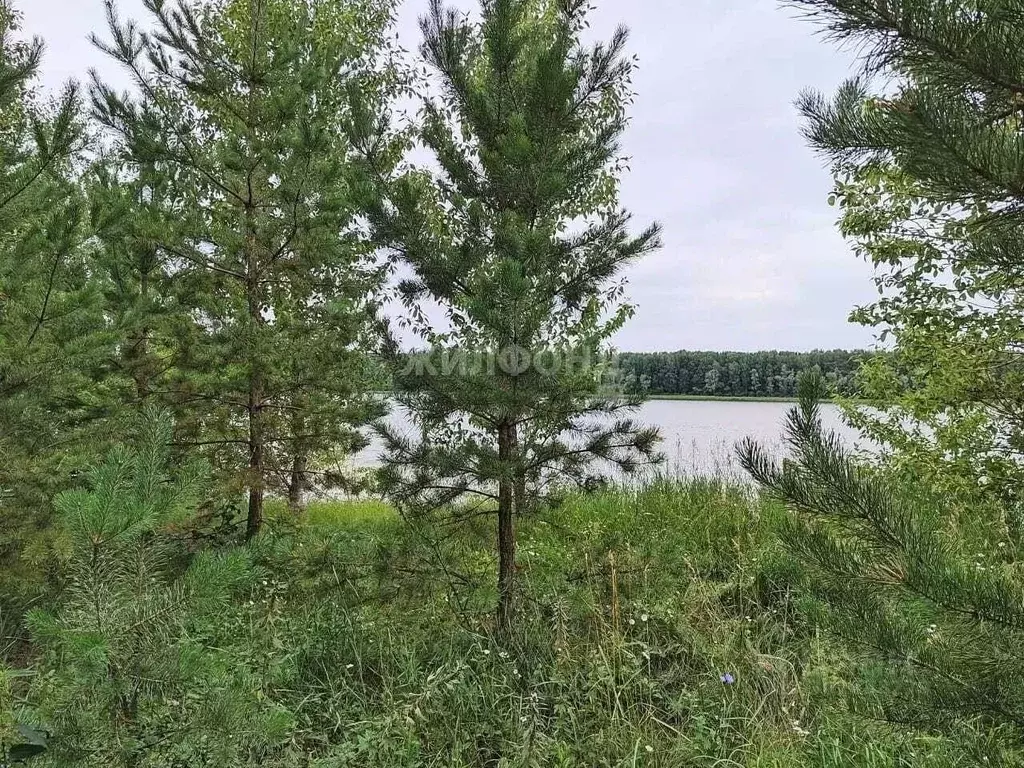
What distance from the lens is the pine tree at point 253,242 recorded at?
4227 millimetres

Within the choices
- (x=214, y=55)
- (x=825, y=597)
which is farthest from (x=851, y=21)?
(x=214, y=55)

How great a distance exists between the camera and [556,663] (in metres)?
2.87

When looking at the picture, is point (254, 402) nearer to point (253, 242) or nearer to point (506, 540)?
point (253, 242)

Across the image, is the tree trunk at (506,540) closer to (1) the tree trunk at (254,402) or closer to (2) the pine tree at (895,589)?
(2) the pine tree at (895,589)

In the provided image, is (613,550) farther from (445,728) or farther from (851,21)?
(851,21)

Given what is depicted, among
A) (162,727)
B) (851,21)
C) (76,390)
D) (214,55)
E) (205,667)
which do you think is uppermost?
(214,55)

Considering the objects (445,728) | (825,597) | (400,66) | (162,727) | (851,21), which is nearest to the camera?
(851,21)

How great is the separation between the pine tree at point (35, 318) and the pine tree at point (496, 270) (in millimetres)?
2013

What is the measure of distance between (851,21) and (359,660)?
3256mm

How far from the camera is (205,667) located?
154 cm

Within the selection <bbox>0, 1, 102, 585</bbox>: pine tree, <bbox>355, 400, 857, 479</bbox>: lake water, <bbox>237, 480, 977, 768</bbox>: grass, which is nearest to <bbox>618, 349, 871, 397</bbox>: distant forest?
<bbox>355, 400, 857, 479</bbox>: lake water

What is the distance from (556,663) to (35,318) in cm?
371

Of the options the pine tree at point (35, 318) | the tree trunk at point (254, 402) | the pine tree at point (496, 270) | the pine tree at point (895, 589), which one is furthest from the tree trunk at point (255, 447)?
the pine tree at point (895, 589)

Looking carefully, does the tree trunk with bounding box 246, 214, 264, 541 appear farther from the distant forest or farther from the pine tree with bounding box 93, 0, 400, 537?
the distant forest
